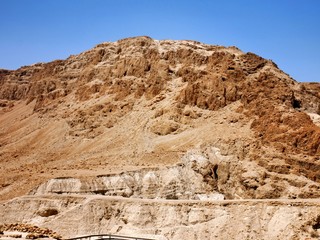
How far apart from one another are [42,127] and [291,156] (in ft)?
153

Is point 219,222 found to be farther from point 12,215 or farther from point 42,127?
point 42,127

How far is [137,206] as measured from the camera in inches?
1554

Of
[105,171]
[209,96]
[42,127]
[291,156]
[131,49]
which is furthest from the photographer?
[131,49]

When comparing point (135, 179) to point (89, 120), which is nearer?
point (135, 179)

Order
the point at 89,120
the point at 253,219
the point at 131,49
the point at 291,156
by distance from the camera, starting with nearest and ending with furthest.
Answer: the point at 253,219 → the point at 291,156 → the point at 89,120 → the point at 131,49

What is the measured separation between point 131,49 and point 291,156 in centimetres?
4897

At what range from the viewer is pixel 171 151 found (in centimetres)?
5678

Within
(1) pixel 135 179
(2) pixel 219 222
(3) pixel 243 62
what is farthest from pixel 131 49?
(2) pixel 219 222

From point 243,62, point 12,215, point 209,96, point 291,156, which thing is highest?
point 243,62

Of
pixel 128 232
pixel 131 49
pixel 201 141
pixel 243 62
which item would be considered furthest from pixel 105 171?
pixel 131 49

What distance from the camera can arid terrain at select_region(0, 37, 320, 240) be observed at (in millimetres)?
37062

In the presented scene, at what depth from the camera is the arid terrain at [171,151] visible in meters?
37.1

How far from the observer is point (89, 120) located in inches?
2955

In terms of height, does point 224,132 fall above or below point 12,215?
above
